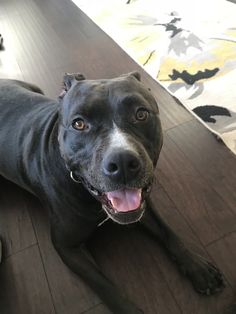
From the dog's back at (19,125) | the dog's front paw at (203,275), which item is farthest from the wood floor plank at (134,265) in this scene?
the dog's back at (19,125)

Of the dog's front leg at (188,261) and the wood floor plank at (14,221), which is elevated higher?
the dog's front leg at (188,261)

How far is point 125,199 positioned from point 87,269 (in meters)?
0.40

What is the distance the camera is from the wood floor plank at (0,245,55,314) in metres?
1.49

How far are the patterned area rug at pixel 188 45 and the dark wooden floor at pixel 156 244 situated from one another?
4.3 inches

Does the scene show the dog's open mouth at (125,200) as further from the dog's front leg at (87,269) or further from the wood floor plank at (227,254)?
the wood floor plank at (227,254)

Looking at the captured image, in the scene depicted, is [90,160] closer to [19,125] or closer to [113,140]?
[113,140]

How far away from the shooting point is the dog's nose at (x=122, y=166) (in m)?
1.06

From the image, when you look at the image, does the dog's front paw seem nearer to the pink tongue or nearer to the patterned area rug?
the pink tongue

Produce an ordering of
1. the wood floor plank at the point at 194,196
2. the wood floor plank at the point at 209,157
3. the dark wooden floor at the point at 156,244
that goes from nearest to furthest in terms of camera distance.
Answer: the dark wooden floor at the point at 156,244 < the wood floor plank at the point at 194,196 < the wood floor plank at the point at 209,157

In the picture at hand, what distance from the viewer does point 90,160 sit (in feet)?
3.76

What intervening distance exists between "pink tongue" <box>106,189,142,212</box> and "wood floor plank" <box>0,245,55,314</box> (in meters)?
0.61

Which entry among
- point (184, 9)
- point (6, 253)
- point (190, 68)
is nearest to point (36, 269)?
point (6, 253)

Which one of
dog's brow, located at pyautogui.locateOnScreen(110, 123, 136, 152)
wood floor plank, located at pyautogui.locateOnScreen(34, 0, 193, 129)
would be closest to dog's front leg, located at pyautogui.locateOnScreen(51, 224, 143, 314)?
dog's brow, located at pyautogui.locateOnScreen(110, 123, 136, 152)

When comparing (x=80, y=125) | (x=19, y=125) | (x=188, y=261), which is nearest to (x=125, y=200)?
(x=80, y=125)
